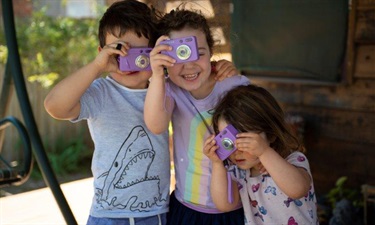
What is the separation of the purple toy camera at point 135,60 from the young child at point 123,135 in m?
0.03

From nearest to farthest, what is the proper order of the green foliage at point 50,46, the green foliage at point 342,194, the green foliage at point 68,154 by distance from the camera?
the green foliage at point 342,194, the green foliage at point 68,154, the green foliage at point 50,46

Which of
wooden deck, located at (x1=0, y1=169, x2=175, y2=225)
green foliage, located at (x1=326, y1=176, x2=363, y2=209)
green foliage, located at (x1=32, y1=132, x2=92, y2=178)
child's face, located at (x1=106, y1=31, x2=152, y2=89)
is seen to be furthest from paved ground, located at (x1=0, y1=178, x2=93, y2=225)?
green foliage, located at (x1=32, y1=132, x2=92, y2=178)

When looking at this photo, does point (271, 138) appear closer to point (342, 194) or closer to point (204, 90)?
point (204, 90)

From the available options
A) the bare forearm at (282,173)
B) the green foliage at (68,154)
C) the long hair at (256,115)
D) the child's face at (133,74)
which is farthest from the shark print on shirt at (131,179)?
the green foliage at (68,154)

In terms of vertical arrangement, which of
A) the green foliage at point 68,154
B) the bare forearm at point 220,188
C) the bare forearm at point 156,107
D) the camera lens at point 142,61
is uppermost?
the camera lens at point 142,61

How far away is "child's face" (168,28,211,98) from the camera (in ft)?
5.82

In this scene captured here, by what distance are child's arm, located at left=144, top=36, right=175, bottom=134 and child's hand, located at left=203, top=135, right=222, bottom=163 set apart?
160mm

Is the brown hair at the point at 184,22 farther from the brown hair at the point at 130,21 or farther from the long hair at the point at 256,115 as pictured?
the long hair at the point at 256,115

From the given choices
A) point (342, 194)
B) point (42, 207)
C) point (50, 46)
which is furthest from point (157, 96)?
point (50, 46)

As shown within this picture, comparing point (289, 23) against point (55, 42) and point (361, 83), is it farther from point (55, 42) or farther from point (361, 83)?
point (55, 42)

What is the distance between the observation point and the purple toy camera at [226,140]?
1713 millimetres

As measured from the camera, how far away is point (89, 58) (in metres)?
7.87

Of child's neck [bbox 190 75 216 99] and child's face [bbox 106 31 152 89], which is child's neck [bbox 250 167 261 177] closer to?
child's neck [bbox 190 75 216 99]

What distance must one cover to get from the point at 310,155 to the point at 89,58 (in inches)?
169
